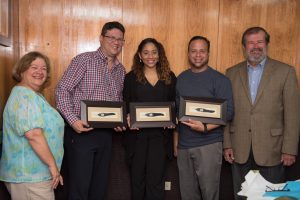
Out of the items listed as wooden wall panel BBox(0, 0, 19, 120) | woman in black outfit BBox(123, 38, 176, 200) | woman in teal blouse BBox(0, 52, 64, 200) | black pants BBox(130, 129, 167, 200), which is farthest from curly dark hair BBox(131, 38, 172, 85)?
wooden wall panel BBox(0, 0, 19, 120)

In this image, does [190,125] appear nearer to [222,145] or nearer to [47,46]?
[222,145]

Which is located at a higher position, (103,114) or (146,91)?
(146,91)

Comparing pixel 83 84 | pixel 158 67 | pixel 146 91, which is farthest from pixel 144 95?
pixel 83 84

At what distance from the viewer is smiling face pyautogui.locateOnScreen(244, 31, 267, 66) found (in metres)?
2.37

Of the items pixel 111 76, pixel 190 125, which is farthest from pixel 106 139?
pixel 190 125

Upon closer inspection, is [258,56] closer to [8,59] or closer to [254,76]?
[254,76]

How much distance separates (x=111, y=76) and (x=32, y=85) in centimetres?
64

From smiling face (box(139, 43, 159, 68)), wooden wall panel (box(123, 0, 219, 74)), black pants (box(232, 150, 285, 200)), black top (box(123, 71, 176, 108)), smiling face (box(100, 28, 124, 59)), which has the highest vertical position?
wooden wall panel (box(123, 0, 219, 74))

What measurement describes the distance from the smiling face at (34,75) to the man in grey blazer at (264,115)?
1454 millimetres

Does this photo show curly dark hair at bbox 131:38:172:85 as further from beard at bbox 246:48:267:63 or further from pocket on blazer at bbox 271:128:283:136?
pocket on blazer at bbox 271:128:283:136

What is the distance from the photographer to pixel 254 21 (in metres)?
2.87

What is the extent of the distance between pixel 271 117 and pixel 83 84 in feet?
4.73

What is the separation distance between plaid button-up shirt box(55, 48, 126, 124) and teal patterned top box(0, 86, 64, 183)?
0.36 metres

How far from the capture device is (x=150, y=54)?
7.66 ft
